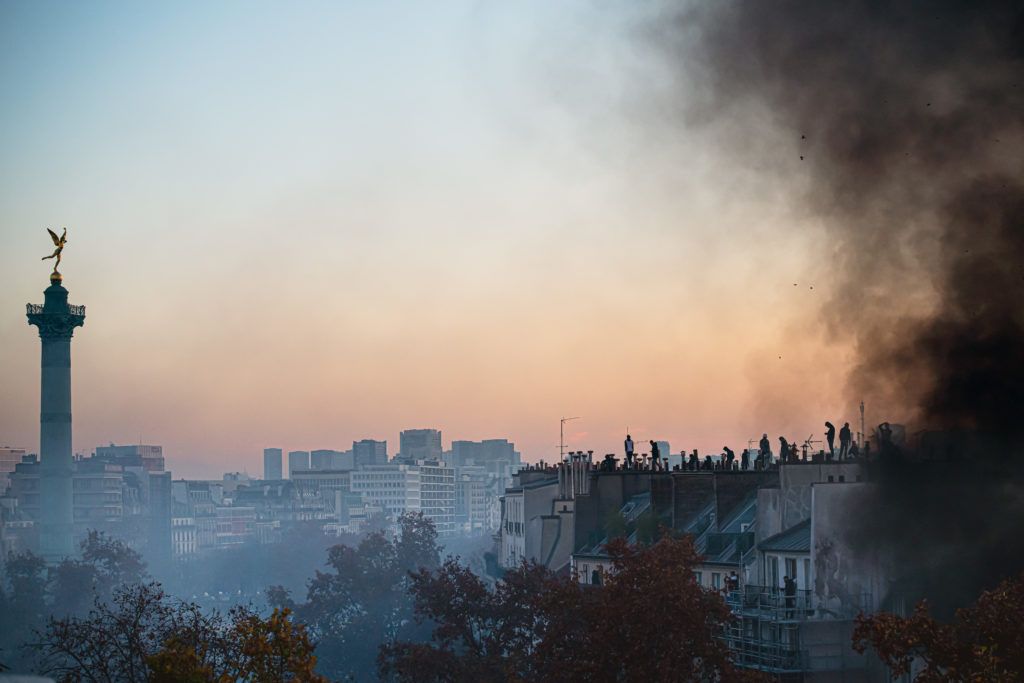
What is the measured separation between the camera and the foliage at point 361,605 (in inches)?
4230

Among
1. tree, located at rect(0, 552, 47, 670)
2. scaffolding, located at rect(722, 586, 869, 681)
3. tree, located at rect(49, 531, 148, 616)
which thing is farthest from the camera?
tree, located at rect(49, 531, 148, 616)

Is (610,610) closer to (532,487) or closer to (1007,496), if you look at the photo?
(1007,496)

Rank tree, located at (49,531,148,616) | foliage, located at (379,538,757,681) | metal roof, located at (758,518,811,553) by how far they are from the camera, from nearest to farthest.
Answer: foliage, located at (379,538,757,681)
metal roof, located at (758,518,811,553)
tree, located at (49,531,148,616)

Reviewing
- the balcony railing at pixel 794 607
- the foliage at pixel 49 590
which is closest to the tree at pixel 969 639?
the balcony railing at pixel 794 607

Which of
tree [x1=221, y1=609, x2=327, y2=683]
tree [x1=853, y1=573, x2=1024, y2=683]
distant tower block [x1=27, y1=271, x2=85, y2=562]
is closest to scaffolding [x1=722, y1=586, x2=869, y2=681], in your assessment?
tree [x1=853, y1=573, x2=1024, y2=683]

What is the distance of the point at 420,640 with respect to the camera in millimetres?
102375

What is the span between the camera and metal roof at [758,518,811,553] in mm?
48031

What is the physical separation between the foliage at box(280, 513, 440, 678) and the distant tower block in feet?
122

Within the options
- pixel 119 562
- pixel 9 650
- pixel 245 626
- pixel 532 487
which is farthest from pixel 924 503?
pixel 119 562

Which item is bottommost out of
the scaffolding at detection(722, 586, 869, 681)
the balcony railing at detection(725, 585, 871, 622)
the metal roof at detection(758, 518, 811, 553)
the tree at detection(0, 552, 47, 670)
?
the tree at detection(0, 552, 47, 670)

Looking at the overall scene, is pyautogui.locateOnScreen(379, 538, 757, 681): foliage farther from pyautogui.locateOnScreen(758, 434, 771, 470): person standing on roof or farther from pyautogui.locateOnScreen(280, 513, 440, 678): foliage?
pyautogui.locateOnScreen(280, 513, 440, 678): foliage

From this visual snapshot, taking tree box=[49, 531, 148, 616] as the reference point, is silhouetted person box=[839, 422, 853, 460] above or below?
above

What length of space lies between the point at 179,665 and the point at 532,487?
4344cm

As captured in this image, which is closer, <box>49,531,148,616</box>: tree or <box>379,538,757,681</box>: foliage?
<box>379,538,757,681</box>: foliage
